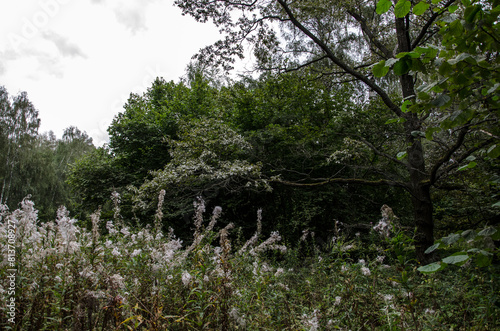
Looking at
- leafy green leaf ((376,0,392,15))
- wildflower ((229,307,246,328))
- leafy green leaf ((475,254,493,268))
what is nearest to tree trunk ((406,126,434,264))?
leafy green leaf ((475,254,493,268))

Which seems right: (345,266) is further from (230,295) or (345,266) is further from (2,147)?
(2,147)

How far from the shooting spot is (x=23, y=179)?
21.6m

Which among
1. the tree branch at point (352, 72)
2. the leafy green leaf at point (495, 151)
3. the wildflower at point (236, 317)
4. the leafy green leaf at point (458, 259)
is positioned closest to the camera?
the leafy green leaf at point (458, 259)

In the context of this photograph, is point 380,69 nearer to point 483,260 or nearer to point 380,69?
point 380,69

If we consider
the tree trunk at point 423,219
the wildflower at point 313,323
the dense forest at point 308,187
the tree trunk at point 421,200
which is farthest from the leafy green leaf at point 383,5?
the tree trunk at point 423,219

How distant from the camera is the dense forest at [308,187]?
1706mm

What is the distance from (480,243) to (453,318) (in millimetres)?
1932

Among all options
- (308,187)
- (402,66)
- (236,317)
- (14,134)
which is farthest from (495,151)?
(14,134)

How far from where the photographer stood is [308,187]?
902 centimetres

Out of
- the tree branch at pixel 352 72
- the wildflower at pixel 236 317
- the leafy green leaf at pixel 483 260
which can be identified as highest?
the tree branch at pixel 352 72

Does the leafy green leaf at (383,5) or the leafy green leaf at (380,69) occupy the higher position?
the leafy green leaf at (383,5)

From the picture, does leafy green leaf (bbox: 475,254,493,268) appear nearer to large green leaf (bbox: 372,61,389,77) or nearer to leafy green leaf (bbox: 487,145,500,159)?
leafy green leaf (bbox: 487,145,500,159)

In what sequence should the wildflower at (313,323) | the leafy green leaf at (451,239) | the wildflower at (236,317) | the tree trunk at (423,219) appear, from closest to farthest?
the leafy green leaf at (451,239), the wildflower at (313,323), the wildflower at (236,317), the tree trunk at (423,219)

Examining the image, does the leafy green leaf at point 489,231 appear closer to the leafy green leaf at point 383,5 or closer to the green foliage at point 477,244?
the green foliage at point 477,244
